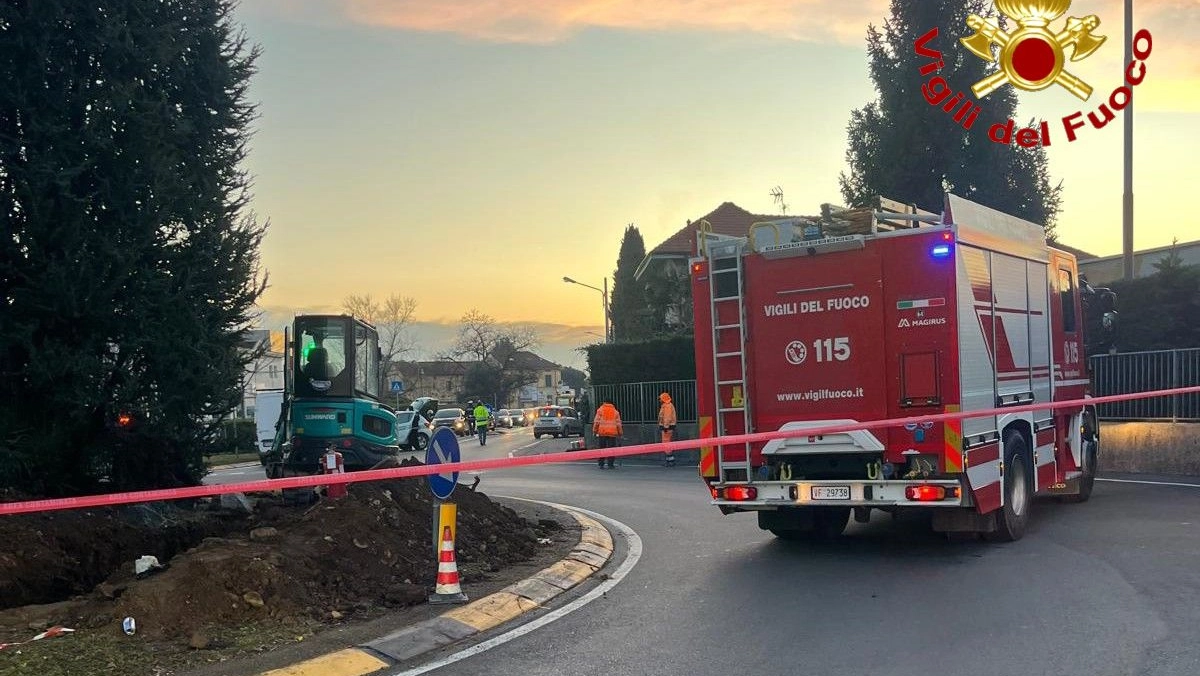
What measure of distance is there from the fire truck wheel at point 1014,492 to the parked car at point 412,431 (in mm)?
25368

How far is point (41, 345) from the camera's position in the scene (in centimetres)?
937

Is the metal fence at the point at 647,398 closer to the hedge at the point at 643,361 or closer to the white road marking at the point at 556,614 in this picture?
the hedge at the point at 643,361

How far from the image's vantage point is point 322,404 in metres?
14.0

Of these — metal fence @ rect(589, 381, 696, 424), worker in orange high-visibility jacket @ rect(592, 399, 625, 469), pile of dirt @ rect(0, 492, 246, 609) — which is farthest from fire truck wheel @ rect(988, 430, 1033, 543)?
metal fence @ rect(589, 381, 696, 424)

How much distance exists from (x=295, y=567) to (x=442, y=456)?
139 cm

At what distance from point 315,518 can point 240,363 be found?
3.76m

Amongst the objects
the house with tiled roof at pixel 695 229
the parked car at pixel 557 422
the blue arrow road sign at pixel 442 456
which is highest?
the house with tiled roof at pixel 695 229

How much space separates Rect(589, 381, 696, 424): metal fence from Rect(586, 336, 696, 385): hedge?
40 cm

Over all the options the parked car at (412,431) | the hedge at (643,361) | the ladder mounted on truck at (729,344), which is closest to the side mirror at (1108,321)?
the ladder mounted on truck at (729,344)

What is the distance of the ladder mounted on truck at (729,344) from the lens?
8805 millimetres

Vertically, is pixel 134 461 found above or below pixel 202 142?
below

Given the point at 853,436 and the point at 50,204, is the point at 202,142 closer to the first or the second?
the point at 50,204

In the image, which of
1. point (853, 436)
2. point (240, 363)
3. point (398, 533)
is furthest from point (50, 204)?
point (853, 436)

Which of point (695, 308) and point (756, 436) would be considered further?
point (695, 308)
